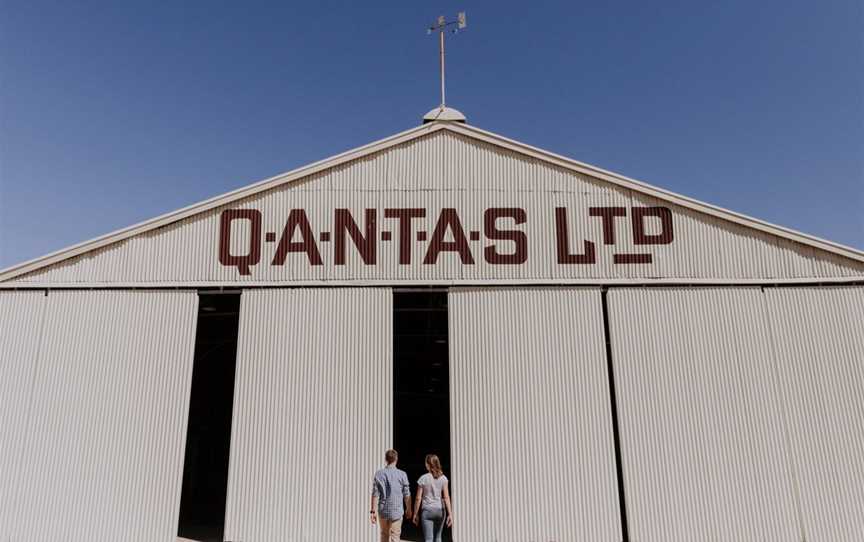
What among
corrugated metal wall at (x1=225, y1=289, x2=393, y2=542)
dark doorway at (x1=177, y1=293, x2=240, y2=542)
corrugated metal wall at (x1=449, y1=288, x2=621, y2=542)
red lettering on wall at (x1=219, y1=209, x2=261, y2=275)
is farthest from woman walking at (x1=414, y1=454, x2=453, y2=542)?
dark doorway at (x1=177, y1=293, x2=240, y2=542)

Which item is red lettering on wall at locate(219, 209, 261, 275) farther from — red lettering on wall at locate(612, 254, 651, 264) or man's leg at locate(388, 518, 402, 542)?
red lettering on wall at locate(612, 254, 651, 264)

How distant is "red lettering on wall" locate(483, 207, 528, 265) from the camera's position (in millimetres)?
14367

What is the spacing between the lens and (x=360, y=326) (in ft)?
45.9

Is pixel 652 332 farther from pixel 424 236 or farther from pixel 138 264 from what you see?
pixel 138 264

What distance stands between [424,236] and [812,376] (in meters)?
9.88

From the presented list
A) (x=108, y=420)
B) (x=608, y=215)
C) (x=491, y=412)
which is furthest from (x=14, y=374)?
(x=608, y=215)

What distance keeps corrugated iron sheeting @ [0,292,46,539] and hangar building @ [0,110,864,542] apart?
0.05 metres

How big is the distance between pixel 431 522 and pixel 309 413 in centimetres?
445

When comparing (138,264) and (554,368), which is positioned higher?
(138,264)

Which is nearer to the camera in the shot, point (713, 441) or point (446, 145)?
point (713, 441)

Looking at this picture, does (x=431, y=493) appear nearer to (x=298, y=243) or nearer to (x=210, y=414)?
(x=298, y=243)

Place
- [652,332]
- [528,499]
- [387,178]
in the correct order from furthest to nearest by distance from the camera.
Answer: [387,178] → [652,332] → [528,499]

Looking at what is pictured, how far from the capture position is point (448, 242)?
1450 cm

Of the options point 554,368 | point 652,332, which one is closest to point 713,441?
point 652,332
